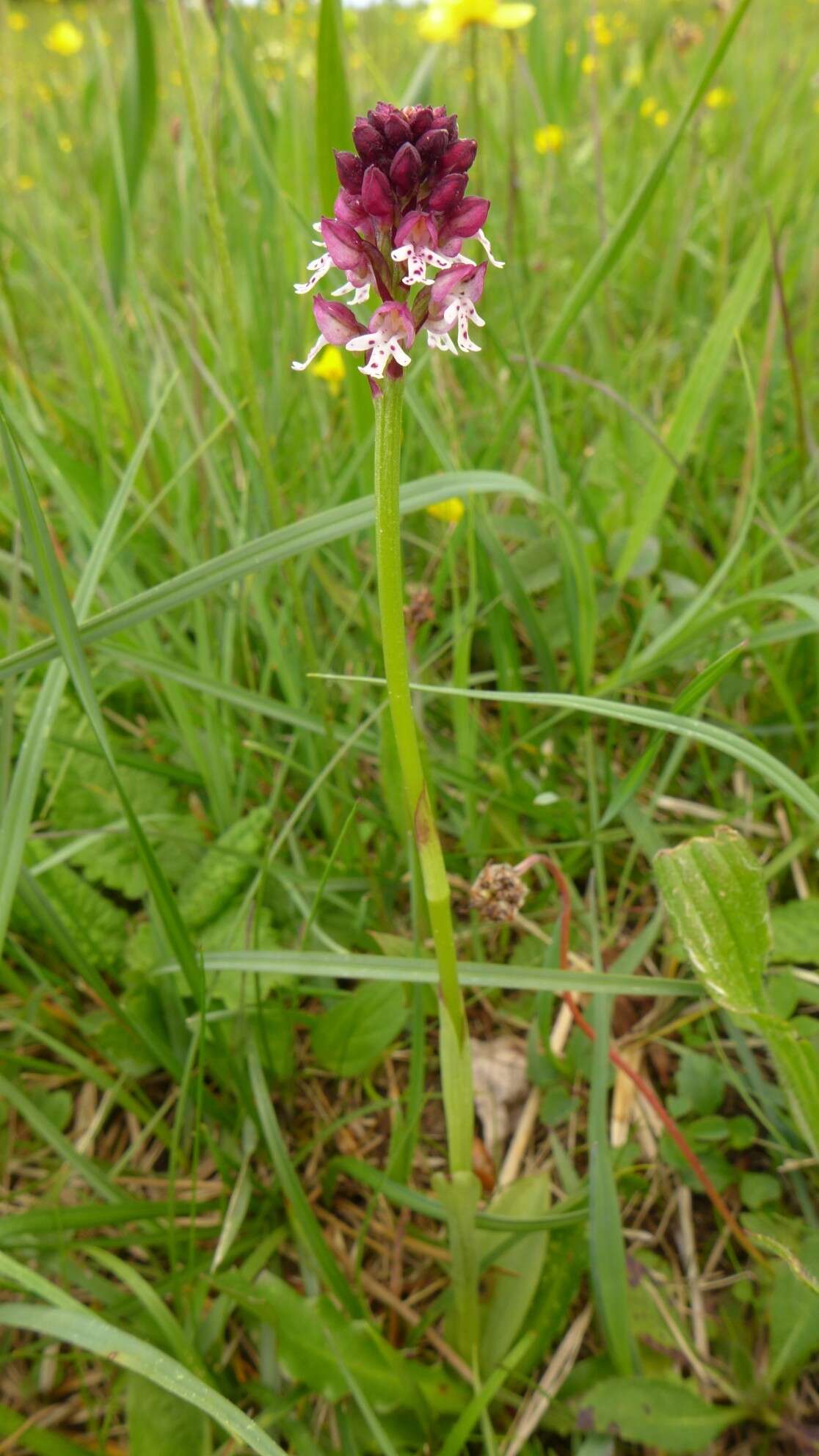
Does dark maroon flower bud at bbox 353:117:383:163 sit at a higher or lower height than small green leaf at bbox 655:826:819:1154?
higher

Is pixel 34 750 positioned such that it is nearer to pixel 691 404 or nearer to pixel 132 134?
pixel 691 404

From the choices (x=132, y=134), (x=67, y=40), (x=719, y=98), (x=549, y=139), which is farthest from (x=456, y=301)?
(x=67, y=40)

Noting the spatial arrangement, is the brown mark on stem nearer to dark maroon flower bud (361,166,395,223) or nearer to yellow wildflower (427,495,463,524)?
dark maroon flower bud (361,166,395,223)

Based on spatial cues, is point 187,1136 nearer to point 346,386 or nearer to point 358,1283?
point 358,1283

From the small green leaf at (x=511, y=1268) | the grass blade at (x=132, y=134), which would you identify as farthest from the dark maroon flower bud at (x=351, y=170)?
the grass blade at (x=132, y=134)

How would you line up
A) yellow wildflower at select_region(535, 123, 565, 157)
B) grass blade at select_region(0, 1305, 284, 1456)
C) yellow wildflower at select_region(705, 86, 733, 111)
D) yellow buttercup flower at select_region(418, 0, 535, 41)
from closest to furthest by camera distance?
grass blade at select_region(0, 1305, 284, 1456) → yellow buttercup flower at select_region(418, 0, 535, 41) → yellow wildflower at select_region(535, 123, 565, 157) → yellow wildflower at select_region(705, 86, 733, 111)

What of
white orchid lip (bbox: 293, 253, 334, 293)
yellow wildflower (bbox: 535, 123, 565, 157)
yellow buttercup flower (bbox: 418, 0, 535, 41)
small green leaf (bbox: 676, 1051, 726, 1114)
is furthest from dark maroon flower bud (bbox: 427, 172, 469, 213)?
yellow wildflower (bbox: 535, 123, 565, 157)

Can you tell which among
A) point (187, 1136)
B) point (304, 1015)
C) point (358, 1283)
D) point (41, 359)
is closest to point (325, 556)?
point (304, 1015)
